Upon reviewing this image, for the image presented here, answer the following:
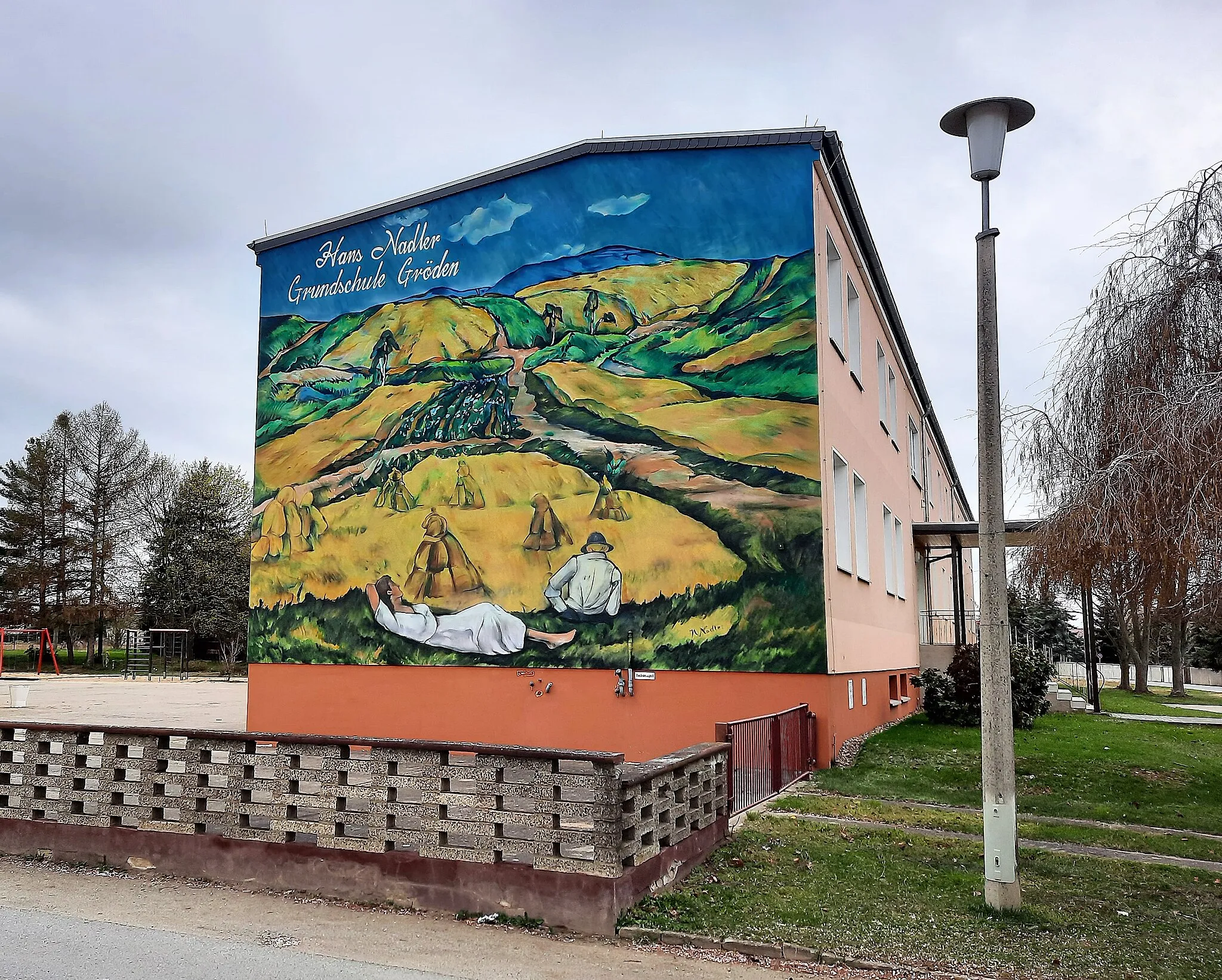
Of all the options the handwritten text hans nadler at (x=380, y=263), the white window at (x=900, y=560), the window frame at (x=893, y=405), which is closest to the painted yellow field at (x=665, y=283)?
the handwritten text hans nadler at (x=380, y=263)

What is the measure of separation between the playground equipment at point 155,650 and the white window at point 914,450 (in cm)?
3871

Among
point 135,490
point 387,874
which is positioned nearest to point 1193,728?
point 387,874

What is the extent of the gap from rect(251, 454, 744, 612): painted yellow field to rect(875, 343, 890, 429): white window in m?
8.42

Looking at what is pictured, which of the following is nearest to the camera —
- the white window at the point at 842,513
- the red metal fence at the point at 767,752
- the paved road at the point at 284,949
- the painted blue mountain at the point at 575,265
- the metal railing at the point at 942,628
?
the paved road at the point at 284,949

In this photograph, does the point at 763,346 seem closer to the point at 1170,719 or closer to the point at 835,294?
the point at 835,294

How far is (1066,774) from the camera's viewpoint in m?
15.0

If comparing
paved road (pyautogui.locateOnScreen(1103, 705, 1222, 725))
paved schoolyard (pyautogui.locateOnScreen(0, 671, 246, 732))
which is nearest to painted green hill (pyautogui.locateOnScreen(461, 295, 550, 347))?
paved schoolyard (pyautogui.locateOnScreen(0, 671, 246, 732))

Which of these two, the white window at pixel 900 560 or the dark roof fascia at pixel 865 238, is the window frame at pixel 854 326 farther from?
the white window at pixel 900 560

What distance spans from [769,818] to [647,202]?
35.2ft

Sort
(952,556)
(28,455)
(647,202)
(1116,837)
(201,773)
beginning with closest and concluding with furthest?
(201,773), (1116,837), (647,202), (952,556), (28,455)

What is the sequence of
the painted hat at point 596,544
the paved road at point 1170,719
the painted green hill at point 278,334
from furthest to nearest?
the paved road at point 1170,719 < the painted green hill at point 278,334 < the painted hat at point 596,544

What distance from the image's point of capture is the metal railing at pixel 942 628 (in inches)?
1314

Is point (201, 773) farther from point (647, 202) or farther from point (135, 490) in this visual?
point (135, 490)

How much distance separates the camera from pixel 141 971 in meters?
6.22
